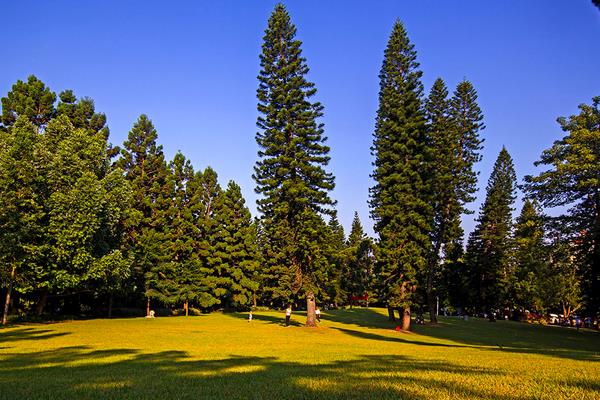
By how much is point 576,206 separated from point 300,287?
20.2 meters

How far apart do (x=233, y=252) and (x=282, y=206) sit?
26.6 metres

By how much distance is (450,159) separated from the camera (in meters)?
44.4

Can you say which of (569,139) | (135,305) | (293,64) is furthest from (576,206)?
(135,305)

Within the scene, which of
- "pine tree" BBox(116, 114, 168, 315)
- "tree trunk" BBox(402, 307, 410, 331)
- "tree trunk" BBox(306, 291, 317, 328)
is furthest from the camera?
"pine tree" BBox(116, 114, 168, 315)

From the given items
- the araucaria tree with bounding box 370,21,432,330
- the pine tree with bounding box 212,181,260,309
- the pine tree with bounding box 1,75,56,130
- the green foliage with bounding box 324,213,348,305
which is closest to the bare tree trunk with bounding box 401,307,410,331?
the araucaria tree with bounding box 370,21,432,330

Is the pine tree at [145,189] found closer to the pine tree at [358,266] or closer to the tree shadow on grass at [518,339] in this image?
the tree shadow on grass at [518,339]

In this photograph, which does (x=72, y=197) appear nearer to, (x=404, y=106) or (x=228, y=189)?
(x=404, y=106)

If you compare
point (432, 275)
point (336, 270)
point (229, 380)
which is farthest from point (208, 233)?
point (229, 380)

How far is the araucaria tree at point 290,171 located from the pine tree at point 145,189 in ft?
58.2

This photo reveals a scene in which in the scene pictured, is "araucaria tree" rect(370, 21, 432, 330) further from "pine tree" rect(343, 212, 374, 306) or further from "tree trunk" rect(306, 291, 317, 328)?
"pine tree" rect(343, 212, 374, 306)

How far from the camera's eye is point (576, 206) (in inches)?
1142

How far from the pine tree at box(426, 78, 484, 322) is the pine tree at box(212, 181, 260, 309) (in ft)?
80.8

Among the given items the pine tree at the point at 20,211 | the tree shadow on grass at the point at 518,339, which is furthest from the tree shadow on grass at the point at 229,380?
the pine tree at the point at 20,211

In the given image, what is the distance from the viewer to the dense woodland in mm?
30328
